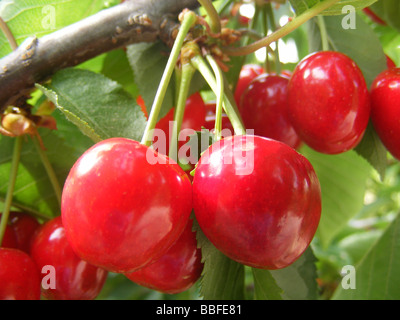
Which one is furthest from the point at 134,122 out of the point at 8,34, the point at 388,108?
the point at 388,108

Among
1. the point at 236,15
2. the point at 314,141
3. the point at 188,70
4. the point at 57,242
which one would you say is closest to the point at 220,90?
the point at 188,70

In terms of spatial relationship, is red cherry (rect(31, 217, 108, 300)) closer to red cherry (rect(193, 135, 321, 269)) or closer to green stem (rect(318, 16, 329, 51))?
red cherry (rect(193, 135, 321, 269))

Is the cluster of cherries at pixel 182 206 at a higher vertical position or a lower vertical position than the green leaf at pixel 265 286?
higher

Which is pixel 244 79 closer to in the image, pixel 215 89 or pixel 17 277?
pixel 215 89

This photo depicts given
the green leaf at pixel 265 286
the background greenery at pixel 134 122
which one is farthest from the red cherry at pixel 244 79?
the green leaf at pixel 265 286

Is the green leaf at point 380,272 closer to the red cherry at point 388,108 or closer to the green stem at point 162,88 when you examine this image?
the red cherry at point 388,108

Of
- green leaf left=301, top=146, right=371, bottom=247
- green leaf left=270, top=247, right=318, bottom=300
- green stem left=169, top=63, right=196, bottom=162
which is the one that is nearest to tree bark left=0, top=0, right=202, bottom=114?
green stem left=169, top=63, right=196, bottom=162

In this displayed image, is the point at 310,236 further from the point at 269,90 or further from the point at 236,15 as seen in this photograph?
the point at 236,15
